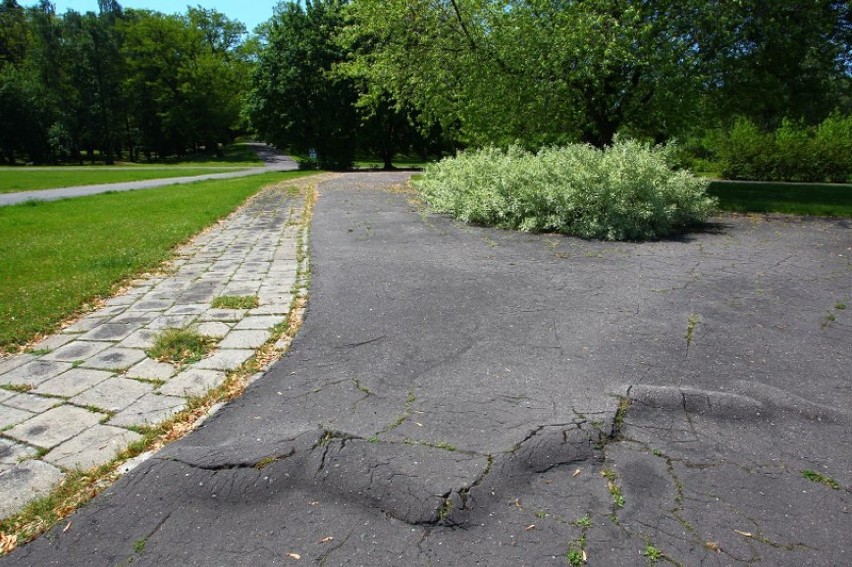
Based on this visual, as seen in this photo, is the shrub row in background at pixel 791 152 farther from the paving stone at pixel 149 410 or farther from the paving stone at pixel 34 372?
the paving stone at pixel 34 372

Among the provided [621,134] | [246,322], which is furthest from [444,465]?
[621,134]

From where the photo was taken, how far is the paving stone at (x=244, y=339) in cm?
468

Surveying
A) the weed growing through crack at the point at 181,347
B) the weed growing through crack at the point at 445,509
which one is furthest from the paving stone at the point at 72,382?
the weed growing through crack at the point at 445,509

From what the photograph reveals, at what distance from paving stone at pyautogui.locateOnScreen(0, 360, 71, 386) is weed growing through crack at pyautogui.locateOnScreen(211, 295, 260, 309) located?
1.65m

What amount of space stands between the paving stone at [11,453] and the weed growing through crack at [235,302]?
8.76 ft

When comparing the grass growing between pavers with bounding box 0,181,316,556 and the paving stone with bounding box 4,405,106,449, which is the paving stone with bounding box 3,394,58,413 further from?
the grass growing between pavers with bounding box 0,181,316,556

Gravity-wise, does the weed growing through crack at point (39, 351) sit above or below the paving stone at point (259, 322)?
below

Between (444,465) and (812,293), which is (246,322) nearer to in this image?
(444,465)

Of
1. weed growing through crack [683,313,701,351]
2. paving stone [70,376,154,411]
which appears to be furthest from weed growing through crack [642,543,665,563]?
paving stone [70,376,154,411]

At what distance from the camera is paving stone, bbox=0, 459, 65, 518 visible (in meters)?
2.69

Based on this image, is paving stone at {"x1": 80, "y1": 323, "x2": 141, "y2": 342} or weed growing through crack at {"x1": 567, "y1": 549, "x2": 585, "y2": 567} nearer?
weed growing through crack at {"x1": 567, "y1": 549, "x2": 585, "y2": 567}

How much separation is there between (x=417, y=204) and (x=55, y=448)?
37.9 ft

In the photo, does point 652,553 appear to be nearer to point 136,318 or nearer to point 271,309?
point 271,309

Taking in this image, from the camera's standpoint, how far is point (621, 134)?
15680 mm
